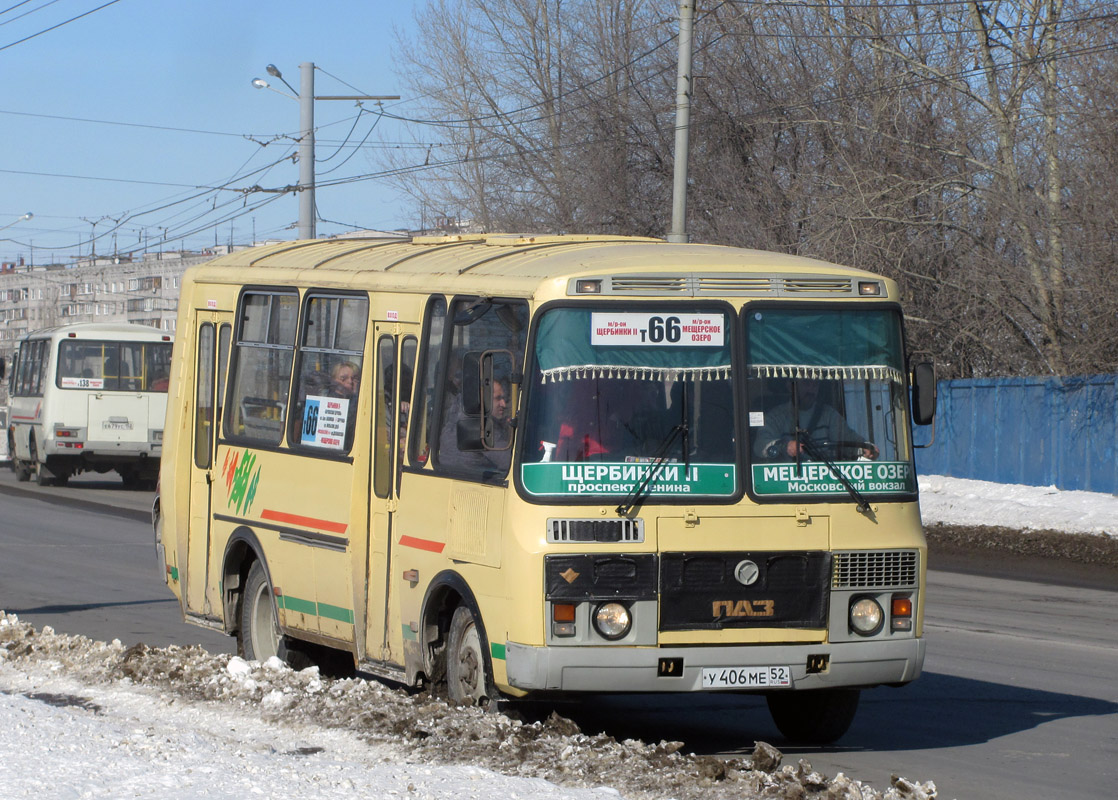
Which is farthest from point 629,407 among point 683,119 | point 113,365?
point 113,365

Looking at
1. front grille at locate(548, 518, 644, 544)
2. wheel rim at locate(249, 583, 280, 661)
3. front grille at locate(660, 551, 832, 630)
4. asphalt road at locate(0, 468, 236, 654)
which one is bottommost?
asphalt road at locate(0, 468, 236, 654)

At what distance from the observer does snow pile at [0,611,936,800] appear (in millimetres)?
6219

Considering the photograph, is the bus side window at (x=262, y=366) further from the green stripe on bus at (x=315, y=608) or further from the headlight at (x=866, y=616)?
the headlight at (x=866, y=616)

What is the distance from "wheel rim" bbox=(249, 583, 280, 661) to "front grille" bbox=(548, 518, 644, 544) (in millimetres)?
3348

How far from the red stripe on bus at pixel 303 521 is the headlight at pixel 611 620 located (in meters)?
2.12

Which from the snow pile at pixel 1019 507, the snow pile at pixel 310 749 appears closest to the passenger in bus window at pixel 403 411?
the snow pile at pixel 310 749

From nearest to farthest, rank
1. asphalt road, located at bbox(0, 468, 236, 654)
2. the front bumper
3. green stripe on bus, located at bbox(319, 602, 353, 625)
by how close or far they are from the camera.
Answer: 1. the front bumper
2. green stripe on bus, located at bbox(319, 602, 353, 625)
3. asphalt road, located at bbox(0, 468, 236, 654)

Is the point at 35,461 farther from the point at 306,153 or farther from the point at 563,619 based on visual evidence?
the point at 563,619

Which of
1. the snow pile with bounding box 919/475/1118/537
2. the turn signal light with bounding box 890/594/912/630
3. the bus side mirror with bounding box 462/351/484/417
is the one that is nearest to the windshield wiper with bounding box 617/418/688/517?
the bus side mirror with bounding box 462/351/484/417

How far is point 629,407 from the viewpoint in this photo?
7.32 metres

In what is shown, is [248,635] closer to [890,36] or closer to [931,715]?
[931,715]

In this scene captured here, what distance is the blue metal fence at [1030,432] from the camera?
23.3 metres

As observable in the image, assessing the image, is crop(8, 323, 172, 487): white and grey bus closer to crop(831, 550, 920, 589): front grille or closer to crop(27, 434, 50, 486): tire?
crop(27, 434, 50, 486): tire

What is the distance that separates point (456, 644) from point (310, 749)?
3.19 ft
